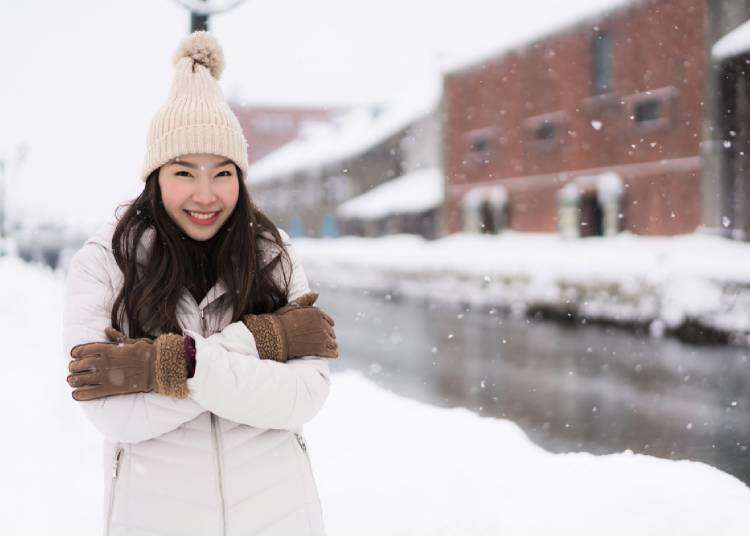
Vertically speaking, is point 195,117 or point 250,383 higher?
point 195,117

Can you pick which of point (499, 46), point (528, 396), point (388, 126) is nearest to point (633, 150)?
point (499, 46)

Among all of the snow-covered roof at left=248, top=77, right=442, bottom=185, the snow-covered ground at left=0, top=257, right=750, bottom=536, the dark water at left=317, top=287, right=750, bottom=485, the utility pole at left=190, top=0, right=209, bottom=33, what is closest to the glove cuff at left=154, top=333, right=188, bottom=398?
the snow-covered ground at left=0, top=257, right=750, bottom=536

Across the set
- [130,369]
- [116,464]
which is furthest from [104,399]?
[116,464]

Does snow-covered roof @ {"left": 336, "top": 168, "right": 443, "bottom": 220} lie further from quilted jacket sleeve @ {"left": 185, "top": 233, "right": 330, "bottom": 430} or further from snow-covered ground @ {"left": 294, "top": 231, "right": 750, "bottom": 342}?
quilted jacket sleeve @ {"left": 185, "top": 233, "right": 330, "bottom": 430}

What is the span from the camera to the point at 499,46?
83.6 ft

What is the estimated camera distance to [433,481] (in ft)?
13.8

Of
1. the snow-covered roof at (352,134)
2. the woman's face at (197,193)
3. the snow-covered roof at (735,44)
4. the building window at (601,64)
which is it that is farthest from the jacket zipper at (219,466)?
the snow-covered roof at (352,134)

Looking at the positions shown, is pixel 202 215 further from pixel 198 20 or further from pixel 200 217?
pixel 198 20

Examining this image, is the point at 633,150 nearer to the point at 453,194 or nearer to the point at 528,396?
the point at 453,194

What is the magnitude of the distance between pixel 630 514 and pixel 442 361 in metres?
6.93

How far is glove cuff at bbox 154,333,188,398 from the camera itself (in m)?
1.58

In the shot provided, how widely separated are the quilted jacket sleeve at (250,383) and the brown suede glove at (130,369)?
42mm

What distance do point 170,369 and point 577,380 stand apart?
7954mm

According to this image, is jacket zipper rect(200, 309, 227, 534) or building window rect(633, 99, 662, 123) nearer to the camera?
jacket zipper rect(200, 309, 227, 534)
